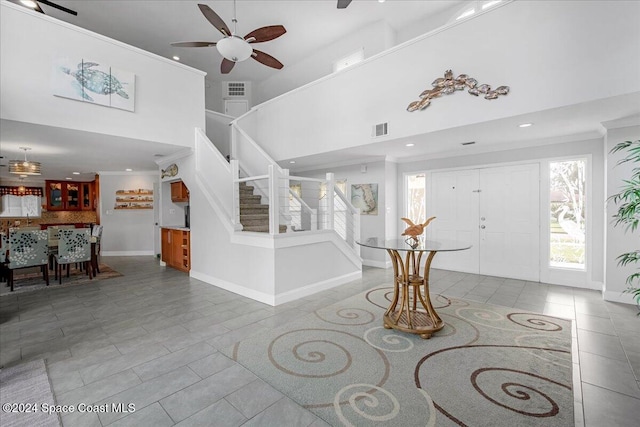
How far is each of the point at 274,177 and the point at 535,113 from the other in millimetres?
3469

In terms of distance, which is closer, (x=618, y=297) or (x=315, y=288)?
(x=618, y=297)

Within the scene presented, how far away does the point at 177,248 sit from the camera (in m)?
6.56

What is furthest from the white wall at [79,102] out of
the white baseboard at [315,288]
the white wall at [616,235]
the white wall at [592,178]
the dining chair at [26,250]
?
the white wall at [616,235]

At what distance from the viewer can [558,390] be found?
2.11 metres

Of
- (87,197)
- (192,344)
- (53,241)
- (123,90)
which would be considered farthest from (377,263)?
(87,197)

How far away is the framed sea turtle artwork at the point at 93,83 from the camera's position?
13.0 ft

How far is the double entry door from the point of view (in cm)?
525

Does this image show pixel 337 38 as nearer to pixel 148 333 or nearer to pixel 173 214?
pixel 173 214

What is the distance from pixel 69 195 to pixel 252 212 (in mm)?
9124

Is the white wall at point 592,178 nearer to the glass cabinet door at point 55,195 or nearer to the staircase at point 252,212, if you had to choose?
the staircase at point 252,212

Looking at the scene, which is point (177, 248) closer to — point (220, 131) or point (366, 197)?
point (220, 131)

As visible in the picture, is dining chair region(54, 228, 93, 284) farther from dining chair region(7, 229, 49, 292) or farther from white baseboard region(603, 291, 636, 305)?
white baseboard region(603, 291, 636, 305)

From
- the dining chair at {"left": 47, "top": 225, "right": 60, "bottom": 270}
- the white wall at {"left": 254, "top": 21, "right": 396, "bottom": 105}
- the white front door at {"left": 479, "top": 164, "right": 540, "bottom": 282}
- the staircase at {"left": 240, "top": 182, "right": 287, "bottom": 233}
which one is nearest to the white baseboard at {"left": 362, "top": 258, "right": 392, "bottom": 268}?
the white front door at {"left": 479, "top": 164, "right": 540, "bottom": 282}

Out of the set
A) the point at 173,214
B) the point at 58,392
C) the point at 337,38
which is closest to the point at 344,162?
the point at 337,38
